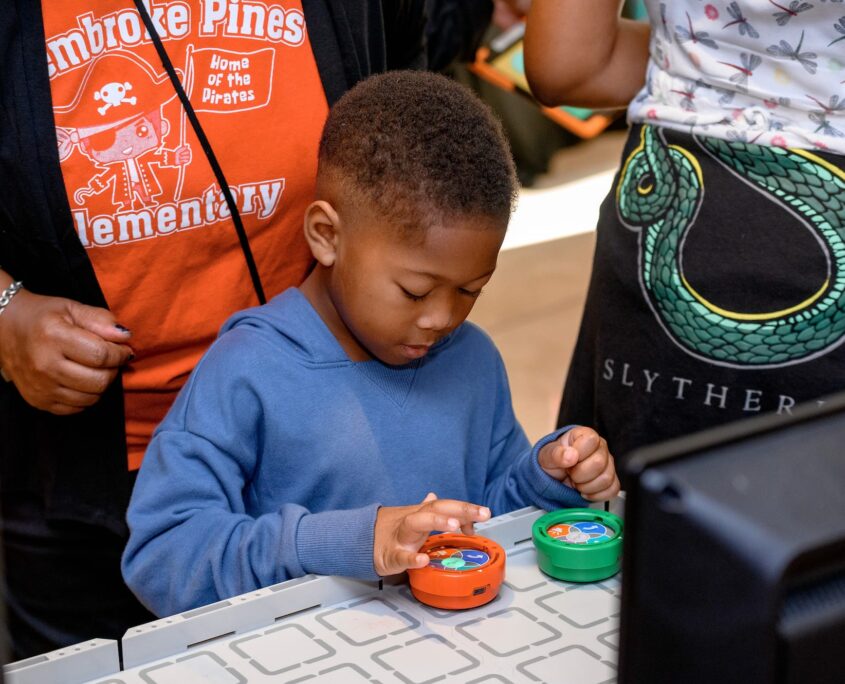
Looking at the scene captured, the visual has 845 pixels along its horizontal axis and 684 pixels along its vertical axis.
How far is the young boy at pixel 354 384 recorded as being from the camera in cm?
106

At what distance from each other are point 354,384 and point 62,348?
11.5 inches

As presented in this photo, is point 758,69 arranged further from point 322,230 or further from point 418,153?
point 322,230

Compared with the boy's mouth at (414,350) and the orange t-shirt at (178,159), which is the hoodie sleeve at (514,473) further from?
the orange t-shirt at (178,159)

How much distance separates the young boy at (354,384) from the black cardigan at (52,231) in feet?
0.38

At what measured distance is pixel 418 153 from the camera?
1.13 metres

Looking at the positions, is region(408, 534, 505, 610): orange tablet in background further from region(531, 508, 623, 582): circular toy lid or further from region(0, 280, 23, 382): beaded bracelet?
region(0, 280, 23, 382): beaded bracelet

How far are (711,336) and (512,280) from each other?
9.14 feet

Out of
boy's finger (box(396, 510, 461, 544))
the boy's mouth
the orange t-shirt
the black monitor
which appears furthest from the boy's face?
the black monitor

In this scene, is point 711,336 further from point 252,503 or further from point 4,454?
point 4,454

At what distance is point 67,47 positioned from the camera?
3.73ft

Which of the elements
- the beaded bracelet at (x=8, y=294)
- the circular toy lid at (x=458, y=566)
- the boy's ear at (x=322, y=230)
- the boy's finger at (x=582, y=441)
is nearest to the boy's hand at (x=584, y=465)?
the boy's finger at (x=582, y=441)

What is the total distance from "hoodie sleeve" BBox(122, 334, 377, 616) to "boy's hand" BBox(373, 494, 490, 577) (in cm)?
1

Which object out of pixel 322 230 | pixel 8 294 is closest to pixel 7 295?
pixel 8 294

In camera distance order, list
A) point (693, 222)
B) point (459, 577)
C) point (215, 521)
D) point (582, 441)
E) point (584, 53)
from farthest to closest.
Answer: point (584, 53) < point (693, 222) < point (582, 441) < point (215, 521) < point (459, 577)
